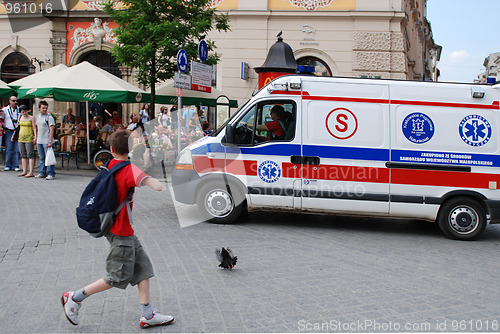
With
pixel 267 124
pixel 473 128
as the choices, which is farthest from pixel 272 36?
pixel 473 128

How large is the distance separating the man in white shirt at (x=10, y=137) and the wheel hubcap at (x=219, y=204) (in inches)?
341

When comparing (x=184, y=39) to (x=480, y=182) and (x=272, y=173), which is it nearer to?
(x=272, y=173)

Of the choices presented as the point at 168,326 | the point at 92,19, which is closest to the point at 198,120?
the point at 92,19

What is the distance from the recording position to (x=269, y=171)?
334 inches

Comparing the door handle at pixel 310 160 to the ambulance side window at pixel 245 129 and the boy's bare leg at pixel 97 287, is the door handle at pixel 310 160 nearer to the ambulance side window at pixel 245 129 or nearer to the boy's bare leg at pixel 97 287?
the ambulance side window at pixel 245 129

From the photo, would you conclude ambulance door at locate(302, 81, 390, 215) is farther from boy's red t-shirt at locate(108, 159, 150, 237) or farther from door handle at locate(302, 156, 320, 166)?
boy's red t-shirt at locate(108, 159, 150, 237)

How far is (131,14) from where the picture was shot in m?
16.2

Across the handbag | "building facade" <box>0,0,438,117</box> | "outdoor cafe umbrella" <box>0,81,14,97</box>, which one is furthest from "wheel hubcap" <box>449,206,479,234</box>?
"building facade" <box>0,0,438,117</box>

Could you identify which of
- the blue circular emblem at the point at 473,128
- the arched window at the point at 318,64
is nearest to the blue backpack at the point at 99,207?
the blue circular emblem at the point at 473,128

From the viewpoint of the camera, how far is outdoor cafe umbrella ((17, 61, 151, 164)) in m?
14.4

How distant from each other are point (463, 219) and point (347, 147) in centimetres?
207

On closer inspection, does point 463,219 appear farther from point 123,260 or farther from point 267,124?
point 123,260

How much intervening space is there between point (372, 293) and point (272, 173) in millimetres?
3490

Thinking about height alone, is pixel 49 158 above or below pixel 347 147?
below
